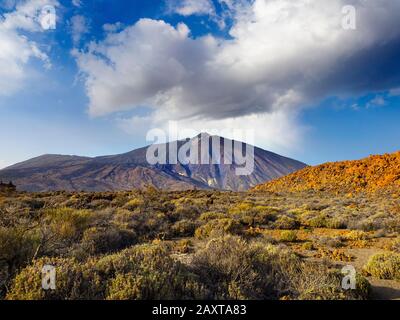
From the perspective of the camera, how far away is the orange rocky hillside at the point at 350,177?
38.1m

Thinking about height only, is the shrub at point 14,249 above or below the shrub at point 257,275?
above

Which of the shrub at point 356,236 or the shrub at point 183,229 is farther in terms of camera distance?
the shrub at point 183,229

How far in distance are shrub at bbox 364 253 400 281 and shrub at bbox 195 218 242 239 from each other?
559 centimetres

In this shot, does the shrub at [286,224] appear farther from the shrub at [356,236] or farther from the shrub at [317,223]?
the shrub at [356,236]

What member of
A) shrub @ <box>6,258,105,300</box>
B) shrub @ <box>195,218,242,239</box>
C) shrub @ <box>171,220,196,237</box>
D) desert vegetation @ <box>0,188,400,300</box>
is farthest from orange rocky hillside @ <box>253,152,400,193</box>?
shrub @ <box>6,258,105,300</box>

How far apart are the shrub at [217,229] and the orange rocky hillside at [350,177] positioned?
27128 millimetres

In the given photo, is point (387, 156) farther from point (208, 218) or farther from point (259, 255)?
point (259, 255)

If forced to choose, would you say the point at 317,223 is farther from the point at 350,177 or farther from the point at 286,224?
the point at 350,177

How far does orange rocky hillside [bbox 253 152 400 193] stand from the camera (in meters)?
38.1

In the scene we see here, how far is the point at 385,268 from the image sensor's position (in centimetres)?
723

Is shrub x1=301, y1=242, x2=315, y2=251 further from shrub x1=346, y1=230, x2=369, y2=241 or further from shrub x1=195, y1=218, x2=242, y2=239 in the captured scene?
shrub x1=195, y1=218, x2=242, y2=239

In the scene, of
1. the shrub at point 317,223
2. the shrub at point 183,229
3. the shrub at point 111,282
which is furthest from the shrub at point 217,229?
the shrub at point 111,282
